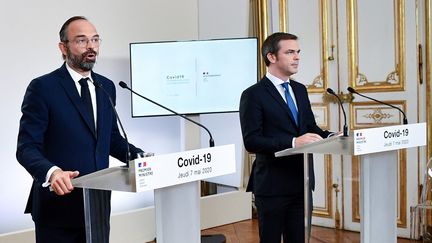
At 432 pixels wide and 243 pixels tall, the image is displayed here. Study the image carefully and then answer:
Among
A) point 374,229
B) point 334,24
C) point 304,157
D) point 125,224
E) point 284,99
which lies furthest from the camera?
point 334,24

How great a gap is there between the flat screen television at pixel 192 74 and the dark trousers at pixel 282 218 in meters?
1.99

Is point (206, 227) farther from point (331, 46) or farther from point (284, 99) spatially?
point (284, 99)

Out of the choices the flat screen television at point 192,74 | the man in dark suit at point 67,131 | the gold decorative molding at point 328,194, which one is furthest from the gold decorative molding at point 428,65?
the man in dark suit at point 67,131

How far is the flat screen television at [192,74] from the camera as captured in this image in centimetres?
435

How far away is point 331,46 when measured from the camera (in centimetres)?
462

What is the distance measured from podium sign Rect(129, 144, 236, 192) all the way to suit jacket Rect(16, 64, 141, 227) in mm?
380

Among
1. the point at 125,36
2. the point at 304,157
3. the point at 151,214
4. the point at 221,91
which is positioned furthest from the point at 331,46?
the point at 304,157

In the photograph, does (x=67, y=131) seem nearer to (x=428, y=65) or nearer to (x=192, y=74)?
(x=192, y=74)

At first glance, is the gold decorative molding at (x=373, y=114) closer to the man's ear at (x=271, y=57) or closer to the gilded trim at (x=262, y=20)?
the gilded trim at (x=262, y=20)

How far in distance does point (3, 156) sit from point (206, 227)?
182 centimetres

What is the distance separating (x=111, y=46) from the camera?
181 inches

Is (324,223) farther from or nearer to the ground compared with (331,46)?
nearer to the ground

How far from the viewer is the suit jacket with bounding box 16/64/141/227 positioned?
1.92m

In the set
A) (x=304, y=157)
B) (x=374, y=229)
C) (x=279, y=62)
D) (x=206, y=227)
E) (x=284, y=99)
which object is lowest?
(x=206, y=227)
